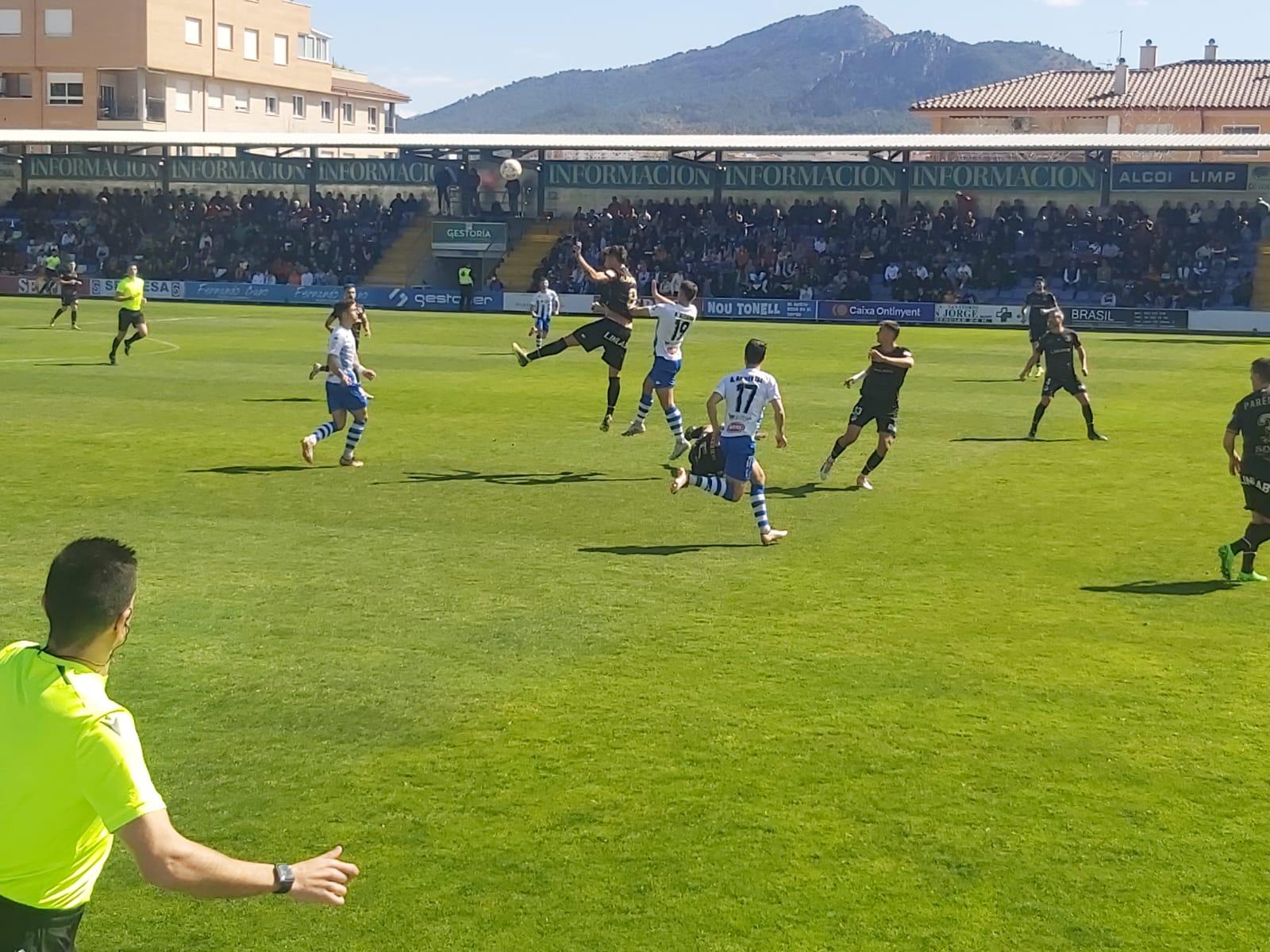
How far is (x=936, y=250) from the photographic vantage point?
55.9 m

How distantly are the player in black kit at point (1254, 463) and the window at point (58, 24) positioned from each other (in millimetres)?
83725

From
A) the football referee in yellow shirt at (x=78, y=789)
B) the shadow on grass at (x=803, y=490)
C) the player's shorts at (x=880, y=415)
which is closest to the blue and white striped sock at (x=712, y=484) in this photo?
the shadow on grass at (x=803, y=490)

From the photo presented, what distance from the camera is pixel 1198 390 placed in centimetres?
3020

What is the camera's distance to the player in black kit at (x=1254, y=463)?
13.0 meters

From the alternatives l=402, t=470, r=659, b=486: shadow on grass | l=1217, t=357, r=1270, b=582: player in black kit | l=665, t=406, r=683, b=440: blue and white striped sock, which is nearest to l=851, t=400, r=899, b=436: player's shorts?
l=402, t=470, r=659, b=486: shadow on grass

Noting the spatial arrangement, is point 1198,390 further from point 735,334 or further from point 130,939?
point 130,939

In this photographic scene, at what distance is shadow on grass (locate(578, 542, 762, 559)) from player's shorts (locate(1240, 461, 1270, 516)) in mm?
4219

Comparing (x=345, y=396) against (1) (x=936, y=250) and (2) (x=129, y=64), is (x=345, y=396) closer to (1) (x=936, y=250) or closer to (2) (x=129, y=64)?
(1) (x=936, y=250)

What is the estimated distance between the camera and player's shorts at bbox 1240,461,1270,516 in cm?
1298

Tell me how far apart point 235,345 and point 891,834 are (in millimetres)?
31431

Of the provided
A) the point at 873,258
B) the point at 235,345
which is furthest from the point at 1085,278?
the point at 235,345

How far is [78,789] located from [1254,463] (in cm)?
1111

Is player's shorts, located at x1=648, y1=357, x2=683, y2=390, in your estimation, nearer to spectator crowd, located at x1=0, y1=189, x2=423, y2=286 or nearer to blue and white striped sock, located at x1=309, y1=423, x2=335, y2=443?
blue and white striped sock, located at x1=309, y1=423, x2=335, y2=443

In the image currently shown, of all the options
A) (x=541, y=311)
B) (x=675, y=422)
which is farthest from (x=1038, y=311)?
(x=675, y=422)
